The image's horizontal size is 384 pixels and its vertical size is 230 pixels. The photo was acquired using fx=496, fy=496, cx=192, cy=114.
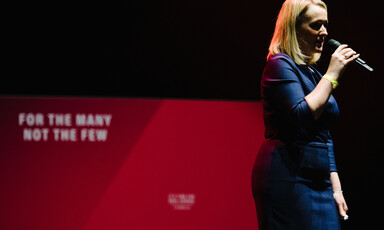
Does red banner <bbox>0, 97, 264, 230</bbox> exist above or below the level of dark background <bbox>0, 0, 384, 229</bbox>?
below

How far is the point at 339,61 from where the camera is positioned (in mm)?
1389

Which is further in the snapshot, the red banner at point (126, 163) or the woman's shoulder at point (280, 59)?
the red banner at point (126, 163)

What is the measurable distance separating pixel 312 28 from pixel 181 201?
4.68 ft

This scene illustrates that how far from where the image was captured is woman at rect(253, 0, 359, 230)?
53.9 inches

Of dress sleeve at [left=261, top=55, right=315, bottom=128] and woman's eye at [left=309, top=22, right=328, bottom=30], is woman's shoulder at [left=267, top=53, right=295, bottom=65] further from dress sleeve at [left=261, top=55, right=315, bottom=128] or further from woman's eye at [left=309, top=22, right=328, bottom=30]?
woman's eye at [left=309, top=22, right=328, bottom=30]

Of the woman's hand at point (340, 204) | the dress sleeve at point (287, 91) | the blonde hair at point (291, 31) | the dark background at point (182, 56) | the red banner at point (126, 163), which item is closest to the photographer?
the dress sleeve at point (287, 91)

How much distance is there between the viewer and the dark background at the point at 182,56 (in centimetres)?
311

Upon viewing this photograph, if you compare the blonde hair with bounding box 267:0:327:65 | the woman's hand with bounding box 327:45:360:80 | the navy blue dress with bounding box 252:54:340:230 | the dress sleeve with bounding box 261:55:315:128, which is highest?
the blonde hair with bounding box 267:0:327:65

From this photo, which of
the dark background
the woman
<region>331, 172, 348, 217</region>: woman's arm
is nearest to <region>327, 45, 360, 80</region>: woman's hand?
the woman

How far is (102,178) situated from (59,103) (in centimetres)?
46

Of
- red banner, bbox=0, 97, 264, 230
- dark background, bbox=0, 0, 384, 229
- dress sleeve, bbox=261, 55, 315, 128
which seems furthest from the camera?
dark background, bbox=0, 0, 384, 229

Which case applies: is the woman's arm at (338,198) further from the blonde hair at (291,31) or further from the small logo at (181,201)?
the small logo at (181,201)

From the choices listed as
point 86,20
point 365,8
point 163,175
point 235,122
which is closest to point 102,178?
point 163,175

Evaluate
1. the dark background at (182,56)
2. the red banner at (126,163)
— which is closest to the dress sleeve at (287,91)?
the red banner at (126,163)
